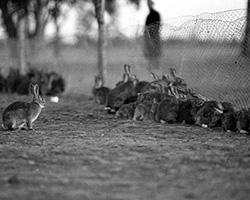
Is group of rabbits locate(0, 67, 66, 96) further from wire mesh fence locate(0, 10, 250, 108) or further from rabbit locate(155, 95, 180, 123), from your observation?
rabbit locate(155, 95, 180, 123)

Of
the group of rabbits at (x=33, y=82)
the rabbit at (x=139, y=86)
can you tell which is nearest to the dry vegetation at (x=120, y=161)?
the rabbit at (x=139, y=86)

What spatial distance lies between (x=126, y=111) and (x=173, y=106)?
1063mm

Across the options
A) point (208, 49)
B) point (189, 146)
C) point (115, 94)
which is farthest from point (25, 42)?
point (189, 146)

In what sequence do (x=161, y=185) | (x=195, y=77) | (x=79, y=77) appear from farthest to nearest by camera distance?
(x=79, y=77) → (x=195, y=77) → (x=161, y=185)

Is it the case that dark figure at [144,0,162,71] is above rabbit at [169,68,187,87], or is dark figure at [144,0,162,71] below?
above

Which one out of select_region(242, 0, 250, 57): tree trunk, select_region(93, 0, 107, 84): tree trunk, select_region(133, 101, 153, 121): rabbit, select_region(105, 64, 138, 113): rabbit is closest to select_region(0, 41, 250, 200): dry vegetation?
select_region(133, 101, 153, 121): rabbit

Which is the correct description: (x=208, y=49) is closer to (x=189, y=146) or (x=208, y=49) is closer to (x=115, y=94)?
(x=115, y=94)

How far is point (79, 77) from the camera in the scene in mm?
15625

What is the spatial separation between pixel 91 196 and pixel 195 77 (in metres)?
5.73

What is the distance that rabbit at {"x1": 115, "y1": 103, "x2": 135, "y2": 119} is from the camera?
8680 millimetres

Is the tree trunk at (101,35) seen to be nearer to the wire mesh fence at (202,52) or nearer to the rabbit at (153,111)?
the wire mesh fence at (202,52)

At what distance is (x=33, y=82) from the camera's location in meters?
14.6

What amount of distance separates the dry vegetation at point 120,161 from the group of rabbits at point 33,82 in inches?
221

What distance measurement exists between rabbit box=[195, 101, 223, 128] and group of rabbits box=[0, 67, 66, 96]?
751 cm
